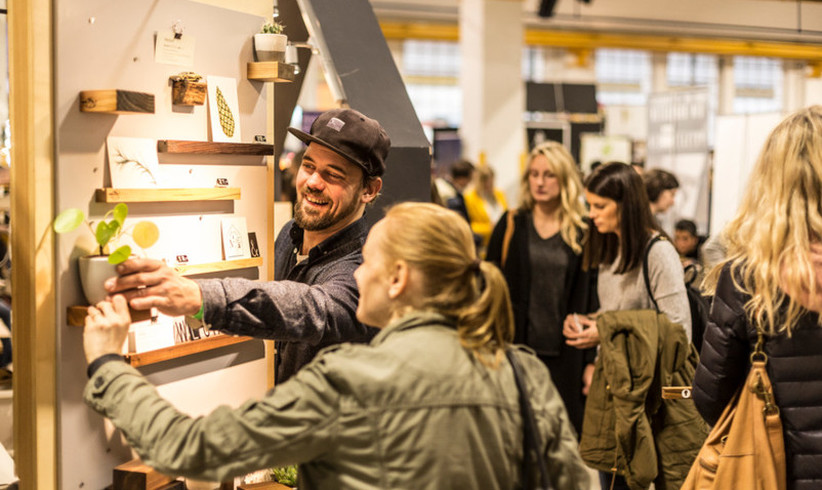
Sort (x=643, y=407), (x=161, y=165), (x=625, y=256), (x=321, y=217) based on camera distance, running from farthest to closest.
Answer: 1. (x=625, y=256)
2. (x=643, y=407)
3. (x=321, y=217)
4. (x=161, y=165)

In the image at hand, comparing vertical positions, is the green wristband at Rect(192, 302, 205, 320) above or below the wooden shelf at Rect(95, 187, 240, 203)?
below

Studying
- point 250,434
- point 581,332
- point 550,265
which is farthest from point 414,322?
point 550,265

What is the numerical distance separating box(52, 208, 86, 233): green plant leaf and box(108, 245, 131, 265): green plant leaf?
89 millimetres

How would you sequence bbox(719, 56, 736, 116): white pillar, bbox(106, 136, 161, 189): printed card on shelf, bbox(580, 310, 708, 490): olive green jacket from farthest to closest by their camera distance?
bbox(719, 56, 736, 116): white pillar < bbox(580, 310, 708, 490): olive green jacket < bbox(106, 136, 161, 189): printed card on shelf

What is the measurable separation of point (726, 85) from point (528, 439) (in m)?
15.8

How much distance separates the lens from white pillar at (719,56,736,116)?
619 inches

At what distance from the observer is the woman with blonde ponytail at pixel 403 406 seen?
1380mm

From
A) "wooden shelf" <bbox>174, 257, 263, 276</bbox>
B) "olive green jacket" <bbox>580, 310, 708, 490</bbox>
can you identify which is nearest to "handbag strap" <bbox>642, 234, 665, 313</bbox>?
"olive green jacket" <bbox>580, 310, 708, 490</bbox>

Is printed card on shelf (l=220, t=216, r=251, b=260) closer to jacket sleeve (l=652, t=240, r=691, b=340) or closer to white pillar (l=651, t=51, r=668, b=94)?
jacket sleeve (l=652, t=240, r=691, b=340)

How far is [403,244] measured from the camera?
1.48 metres

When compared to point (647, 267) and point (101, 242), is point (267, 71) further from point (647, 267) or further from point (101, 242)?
point (647, 267)

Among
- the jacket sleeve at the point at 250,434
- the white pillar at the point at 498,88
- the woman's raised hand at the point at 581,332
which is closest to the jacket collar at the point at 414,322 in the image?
the jacket sleeve at the point at 250,434

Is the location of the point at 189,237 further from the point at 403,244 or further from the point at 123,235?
the point at 403,244

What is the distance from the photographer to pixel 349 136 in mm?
2182
